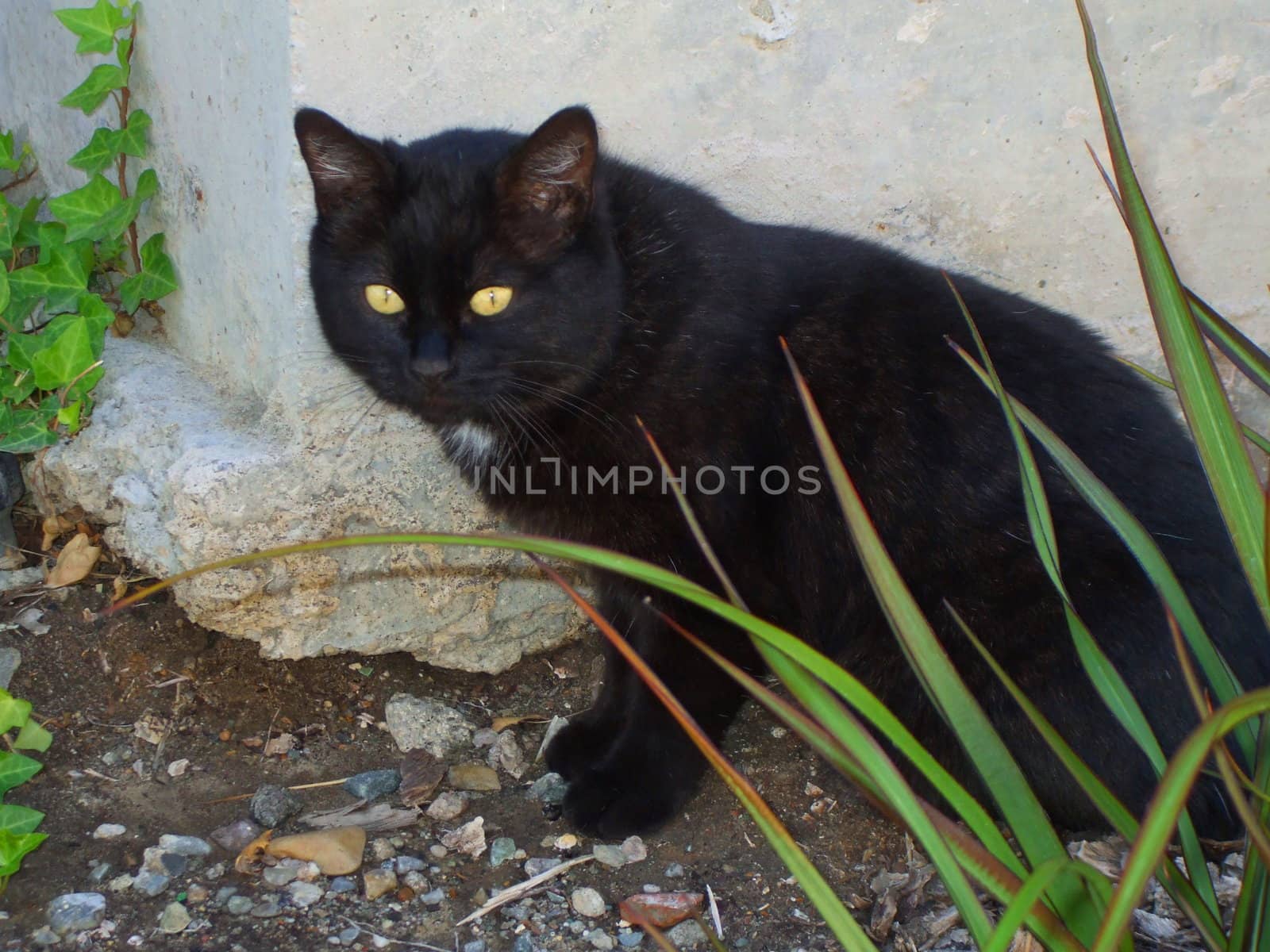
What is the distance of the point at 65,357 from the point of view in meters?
2.06

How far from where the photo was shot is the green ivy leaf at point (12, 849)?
1.60 metres

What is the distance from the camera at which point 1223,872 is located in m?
1.69

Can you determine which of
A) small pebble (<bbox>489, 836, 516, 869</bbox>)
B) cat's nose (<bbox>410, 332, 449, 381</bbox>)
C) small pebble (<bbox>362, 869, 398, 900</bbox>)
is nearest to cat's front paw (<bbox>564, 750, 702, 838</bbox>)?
small pebble (<bbox>489, 836, 516, 869</bbox>)

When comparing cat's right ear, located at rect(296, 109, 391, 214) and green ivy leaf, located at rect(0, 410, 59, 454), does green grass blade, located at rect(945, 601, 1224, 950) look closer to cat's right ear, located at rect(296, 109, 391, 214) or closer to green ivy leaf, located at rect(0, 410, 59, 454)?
cat's right ear, located at rect(296, 109, 391, 214)

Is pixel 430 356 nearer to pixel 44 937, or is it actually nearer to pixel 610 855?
pixel 610 855

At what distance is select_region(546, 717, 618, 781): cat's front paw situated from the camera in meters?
2.03

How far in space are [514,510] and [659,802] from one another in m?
0.57

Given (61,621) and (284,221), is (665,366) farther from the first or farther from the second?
(61,621)

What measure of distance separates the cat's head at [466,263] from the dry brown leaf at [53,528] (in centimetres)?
104

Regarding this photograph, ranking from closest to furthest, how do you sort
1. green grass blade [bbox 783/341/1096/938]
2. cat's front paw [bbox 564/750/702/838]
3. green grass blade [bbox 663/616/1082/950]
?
green grass blade [bbox 663/616/1082/950] < green grass blade [bbox 783/341/1096/938] < cat's front paw [bbox 564/750/702/838]

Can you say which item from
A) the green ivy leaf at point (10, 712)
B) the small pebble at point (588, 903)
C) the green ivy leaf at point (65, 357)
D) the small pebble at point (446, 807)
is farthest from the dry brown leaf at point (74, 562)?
the small pebble at point (588, 903)

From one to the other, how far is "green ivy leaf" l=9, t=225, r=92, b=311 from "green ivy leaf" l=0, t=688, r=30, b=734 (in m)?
0.82

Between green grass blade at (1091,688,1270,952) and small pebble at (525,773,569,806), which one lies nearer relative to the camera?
green grass blade at (1091,688,1270,952)

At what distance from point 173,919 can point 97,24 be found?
5.13 feet
